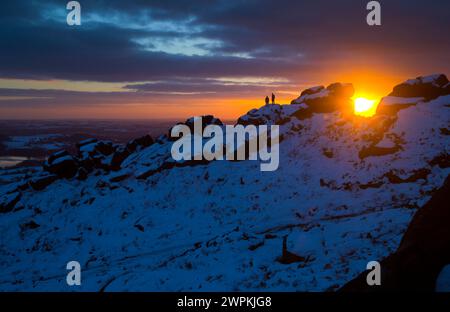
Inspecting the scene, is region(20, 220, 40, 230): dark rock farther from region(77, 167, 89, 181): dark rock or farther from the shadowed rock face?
the shadowed rock face

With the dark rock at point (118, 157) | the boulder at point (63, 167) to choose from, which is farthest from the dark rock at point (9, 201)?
the dark rock at point (118, 157)

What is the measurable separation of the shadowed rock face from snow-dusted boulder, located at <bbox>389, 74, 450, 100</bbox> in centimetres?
2865

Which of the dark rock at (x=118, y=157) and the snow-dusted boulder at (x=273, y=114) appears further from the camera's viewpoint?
the dark rock at (x=118, y=157)

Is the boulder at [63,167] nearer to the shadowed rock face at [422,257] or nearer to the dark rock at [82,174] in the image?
the dark rock at [82,174]

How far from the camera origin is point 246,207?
2541 centimetres

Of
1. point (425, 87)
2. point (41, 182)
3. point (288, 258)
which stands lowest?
point (288, 258)

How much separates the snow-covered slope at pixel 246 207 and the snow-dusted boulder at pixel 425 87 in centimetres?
24

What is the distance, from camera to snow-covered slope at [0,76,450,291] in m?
15.4

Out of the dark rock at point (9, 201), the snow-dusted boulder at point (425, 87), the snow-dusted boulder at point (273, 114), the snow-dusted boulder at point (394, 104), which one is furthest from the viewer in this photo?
the snow-dusted boulder at point (273, 114)

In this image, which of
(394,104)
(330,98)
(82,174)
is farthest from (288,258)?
(82,174)

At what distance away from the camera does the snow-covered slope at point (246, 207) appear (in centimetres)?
1538

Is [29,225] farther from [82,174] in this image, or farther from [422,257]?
[422,257]

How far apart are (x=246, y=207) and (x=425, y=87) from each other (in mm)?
23774

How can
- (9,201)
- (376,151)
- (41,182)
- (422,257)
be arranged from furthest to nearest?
(41,182) < (9,201) < (376,151) < (422,257)
